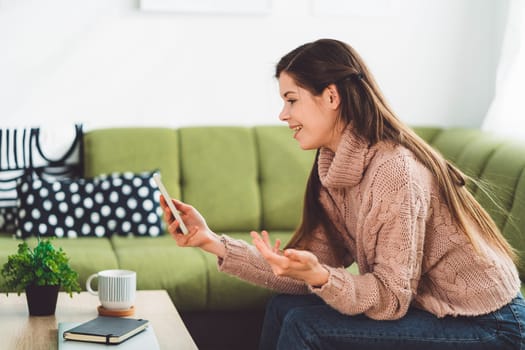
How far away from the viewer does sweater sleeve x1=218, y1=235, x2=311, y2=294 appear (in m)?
2.05

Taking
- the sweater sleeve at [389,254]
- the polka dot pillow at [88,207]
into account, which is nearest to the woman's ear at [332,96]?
the sweater sleeve at [389,254]

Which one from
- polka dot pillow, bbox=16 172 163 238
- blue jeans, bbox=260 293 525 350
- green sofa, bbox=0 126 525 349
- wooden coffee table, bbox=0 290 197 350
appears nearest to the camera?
blue jeans, bbox=260 293 525 350

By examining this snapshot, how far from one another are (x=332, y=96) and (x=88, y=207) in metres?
1.50

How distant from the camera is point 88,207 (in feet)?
10.3

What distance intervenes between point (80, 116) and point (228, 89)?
2.06 feet

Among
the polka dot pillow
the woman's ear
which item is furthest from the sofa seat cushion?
the woman's ear

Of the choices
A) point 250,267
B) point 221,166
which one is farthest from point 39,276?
point 221,166

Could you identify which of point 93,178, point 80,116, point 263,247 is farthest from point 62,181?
point 263,247

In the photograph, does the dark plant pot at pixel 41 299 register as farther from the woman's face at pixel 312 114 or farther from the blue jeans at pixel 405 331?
the woman's face at pixel 312 114

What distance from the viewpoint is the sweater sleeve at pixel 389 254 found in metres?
1.74

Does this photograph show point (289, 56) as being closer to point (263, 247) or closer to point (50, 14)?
point (263, 247)

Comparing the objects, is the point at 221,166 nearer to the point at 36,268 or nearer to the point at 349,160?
the point at 36,268

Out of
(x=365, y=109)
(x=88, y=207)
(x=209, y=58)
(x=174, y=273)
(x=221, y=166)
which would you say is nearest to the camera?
(x=365, y=109)

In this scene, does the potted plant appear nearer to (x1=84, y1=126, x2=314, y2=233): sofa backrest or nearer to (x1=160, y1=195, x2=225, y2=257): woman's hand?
(x1=160, y1=195, x2=225, y2=257): woman's hand
